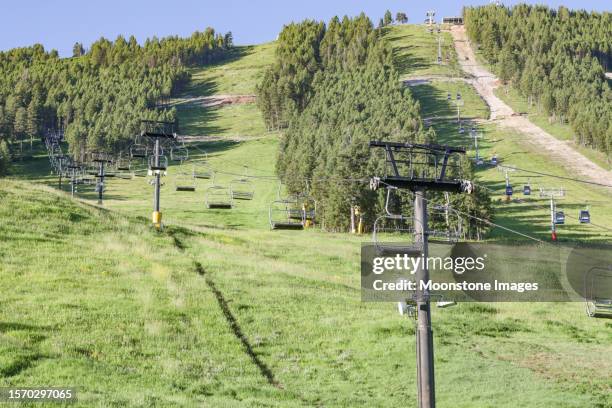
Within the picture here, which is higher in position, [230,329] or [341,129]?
[341,129]

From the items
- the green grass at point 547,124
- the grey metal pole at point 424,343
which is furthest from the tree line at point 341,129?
the green grass at point 547,124

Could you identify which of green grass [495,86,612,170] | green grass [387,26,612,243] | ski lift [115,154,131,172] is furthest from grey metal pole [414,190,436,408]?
green grass [495,86,612,170]

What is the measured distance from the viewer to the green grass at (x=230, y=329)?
27.4 meters

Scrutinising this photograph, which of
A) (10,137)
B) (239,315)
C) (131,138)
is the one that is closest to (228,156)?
(131,138)

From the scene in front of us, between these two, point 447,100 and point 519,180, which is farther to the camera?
point 447,100

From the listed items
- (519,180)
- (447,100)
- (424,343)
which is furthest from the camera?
(447,100)

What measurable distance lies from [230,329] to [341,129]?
290ft

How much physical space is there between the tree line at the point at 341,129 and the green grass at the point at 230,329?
25.6ft

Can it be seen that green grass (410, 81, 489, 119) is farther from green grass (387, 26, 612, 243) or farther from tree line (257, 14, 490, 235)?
tree line (257, 14, 490, 235)

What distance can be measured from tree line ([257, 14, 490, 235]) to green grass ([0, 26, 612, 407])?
7805mm

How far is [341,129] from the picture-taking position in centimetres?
12144

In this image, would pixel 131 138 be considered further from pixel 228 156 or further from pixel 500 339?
pixel 500 339

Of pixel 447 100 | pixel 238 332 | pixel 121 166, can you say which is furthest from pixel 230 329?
pixel 447 100

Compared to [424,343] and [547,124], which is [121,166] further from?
[424,343]
